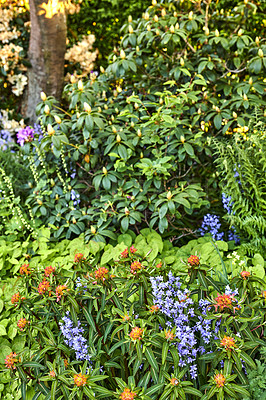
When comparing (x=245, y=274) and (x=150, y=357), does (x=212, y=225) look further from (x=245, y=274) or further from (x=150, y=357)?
(x=150, y=357)

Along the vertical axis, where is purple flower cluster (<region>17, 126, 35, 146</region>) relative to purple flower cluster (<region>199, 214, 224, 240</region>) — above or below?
above

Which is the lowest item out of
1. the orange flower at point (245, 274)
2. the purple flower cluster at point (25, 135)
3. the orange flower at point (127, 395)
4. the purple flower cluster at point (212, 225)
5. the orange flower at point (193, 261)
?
the purple flower cluster at point (212, 225)

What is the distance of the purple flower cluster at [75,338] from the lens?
4.62ft

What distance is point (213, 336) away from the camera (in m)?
1.46

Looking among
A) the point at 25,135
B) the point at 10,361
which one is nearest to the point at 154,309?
the point at 10,361

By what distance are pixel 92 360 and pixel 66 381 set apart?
20 centimetres

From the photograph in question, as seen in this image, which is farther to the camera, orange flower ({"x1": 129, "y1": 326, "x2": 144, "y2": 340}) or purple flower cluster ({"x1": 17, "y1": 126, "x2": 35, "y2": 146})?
purple flower cluster ({"x1": 17, "y1": 126, "x2": 35, "y2": 146})

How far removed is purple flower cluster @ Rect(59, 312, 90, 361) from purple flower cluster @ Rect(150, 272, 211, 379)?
1.05ft

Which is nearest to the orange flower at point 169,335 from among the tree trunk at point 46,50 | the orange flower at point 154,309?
the orange flower at point 154,309

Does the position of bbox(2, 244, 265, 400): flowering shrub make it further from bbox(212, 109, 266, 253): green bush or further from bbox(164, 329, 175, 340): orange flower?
bbox(212, 109, 266, 253): green bush

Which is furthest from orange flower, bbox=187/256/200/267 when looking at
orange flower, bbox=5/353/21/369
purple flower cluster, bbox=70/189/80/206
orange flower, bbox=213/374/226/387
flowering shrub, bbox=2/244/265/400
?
purple flower cluster, bbox=70/189/80/206

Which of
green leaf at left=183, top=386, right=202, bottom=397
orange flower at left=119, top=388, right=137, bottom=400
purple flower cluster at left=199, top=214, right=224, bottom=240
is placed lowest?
purple flower cluster at left=199, top=214, right=224, bottom=240

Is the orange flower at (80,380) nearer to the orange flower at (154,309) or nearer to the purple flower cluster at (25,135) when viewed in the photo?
the orange flower at (154,309)

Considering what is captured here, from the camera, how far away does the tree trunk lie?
3.33m
